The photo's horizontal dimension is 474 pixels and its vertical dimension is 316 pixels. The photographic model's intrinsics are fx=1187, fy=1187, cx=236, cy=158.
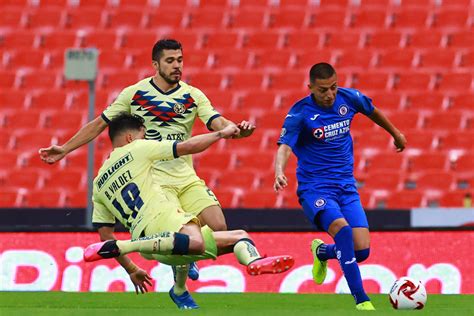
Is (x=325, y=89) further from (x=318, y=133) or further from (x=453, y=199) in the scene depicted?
(x=453, y=199)

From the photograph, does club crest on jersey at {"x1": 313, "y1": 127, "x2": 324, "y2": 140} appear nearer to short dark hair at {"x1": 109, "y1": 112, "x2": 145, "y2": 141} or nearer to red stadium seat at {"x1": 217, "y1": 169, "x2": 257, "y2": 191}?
short dark hair at {"x1": 109, "y1": 112, "x2": 145, "y2": 141}

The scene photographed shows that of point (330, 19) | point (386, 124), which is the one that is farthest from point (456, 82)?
point (386, 124)

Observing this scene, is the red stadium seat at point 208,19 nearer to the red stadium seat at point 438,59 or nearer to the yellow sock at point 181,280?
the red stadium seat at point 438,59

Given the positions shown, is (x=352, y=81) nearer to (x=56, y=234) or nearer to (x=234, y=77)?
(x=234, y=77)

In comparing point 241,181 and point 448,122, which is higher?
point 448,122

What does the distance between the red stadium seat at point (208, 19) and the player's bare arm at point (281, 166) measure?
1093cm

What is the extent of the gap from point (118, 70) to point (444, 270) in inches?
343

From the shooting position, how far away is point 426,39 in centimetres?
1836

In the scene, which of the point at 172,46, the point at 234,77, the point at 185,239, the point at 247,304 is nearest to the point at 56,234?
the point at 247,304

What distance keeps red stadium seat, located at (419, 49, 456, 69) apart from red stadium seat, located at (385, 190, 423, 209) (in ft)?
9.25

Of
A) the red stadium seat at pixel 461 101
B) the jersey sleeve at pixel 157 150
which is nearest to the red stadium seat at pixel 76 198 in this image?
the red stadium seat at pixel 461 101

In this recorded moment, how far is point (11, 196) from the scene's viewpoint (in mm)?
16734

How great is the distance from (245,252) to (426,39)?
11.8m

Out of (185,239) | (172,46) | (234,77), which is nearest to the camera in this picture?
(185,239)
